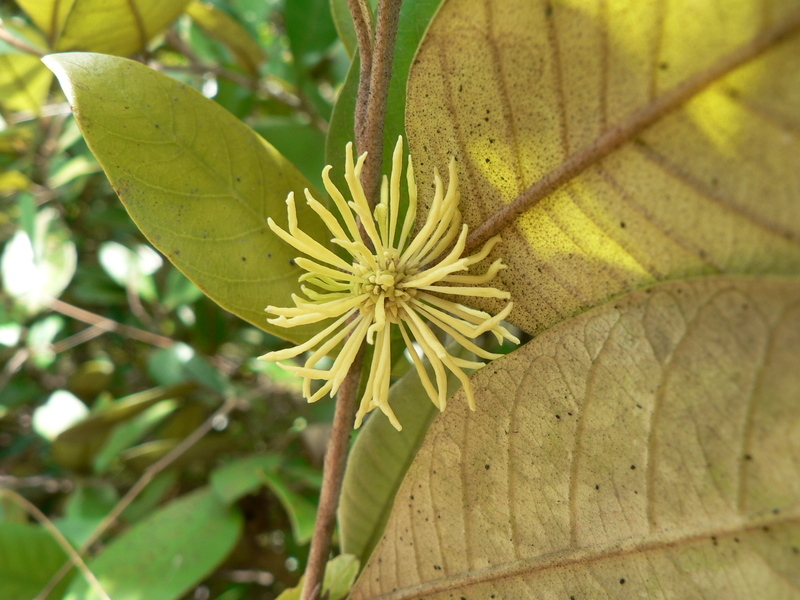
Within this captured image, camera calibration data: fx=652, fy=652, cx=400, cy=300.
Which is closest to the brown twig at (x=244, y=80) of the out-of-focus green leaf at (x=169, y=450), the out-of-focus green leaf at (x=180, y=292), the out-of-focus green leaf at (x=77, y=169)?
the out-of-focus green leaf at (x=77, y=169)

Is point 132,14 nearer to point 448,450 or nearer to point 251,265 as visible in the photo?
point 251,265

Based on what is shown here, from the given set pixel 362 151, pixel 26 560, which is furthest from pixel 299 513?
pixel 362 151

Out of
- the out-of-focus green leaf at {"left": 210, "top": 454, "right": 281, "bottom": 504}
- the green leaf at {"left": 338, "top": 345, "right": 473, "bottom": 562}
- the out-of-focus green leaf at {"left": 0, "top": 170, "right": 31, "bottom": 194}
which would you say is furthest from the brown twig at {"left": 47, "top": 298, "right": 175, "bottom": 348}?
the green leaf at {"left": 338, "top": 345, "right": 473, "bottom": 562}

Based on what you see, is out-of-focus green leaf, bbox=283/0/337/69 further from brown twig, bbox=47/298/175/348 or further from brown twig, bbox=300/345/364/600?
brown twig, bbox=300/345/364/600

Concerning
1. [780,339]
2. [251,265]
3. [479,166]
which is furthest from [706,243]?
[251,265]

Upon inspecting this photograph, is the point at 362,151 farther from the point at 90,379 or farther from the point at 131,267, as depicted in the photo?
the point at 90,379
